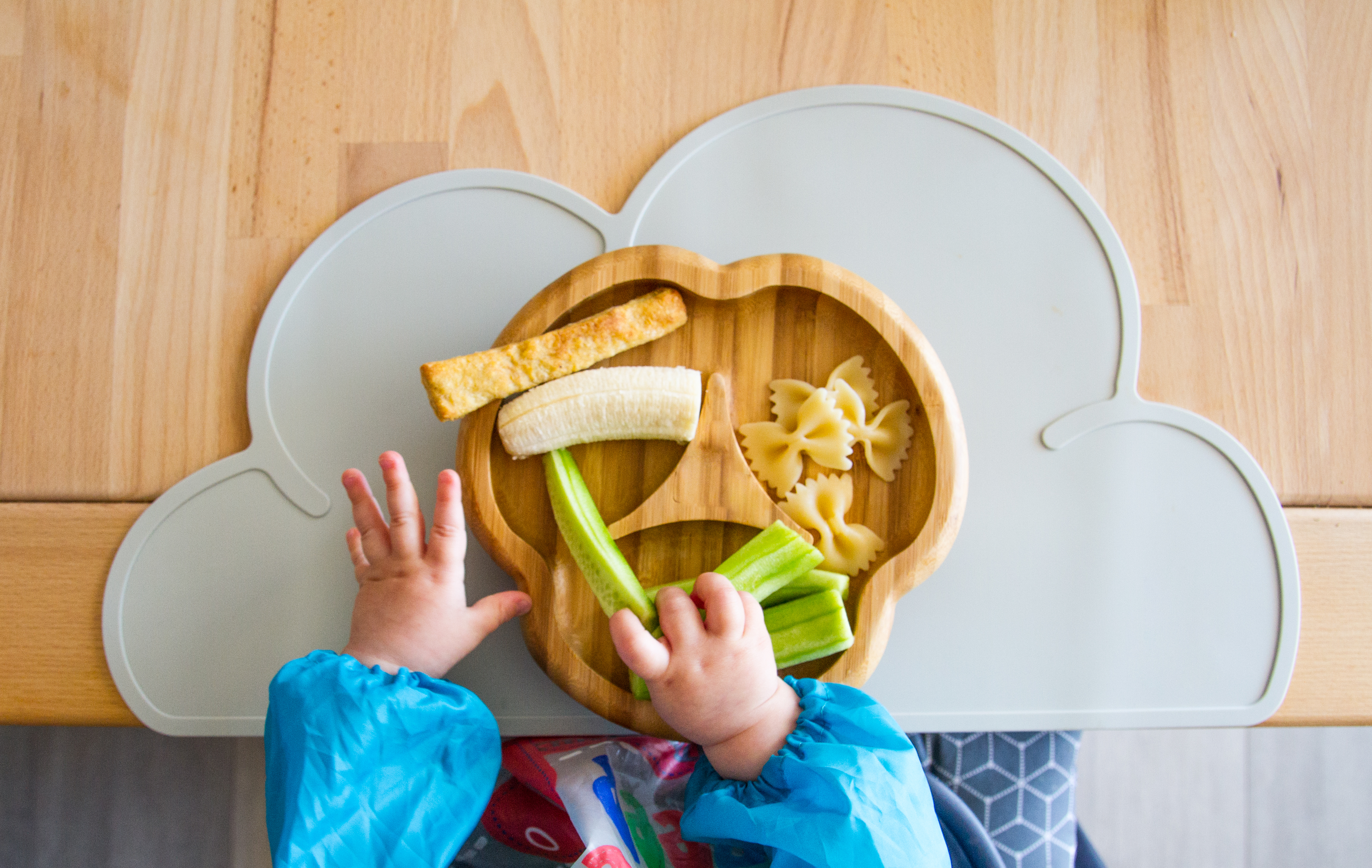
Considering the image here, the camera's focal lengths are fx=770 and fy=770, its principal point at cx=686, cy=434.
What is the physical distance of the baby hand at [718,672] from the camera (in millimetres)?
734

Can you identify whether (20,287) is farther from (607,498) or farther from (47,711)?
(607,498)

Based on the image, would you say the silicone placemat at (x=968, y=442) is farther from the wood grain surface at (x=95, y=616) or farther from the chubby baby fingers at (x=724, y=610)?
the chubby baby fingers at (x=724, y=610)

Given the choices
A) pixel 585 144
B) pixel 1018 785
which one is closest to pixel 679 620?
pixel 1018 785

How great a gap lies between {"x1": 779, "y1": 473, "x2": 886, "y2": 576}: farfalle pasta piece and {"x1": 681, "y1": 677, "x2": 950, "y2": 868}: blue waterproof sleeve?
0.13m

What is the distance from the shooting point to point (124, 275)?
3.17ft

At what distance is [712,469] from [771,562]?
119mm

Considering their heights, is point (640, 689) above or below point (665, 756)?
above

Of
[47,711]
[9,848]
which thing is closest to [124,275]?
[47,711]

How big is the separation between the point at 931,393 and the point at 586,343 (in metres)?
0.37

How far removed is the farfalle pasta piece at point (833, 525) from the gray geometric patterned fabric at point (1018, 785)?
27 centimetres

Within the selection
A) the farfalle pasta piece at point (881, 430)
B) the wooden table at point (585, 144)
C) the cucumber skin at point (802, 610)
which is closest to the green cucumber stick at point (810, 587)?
the cucumber skin at point (802, 610)

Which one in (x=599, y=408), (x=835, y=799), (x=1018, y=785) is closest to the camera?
(x=835, y=799)

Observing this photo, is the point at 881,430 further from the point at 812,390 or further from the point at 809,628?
the point at 809,628

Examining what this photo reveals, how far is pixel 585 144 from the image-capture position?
98 centimetres
